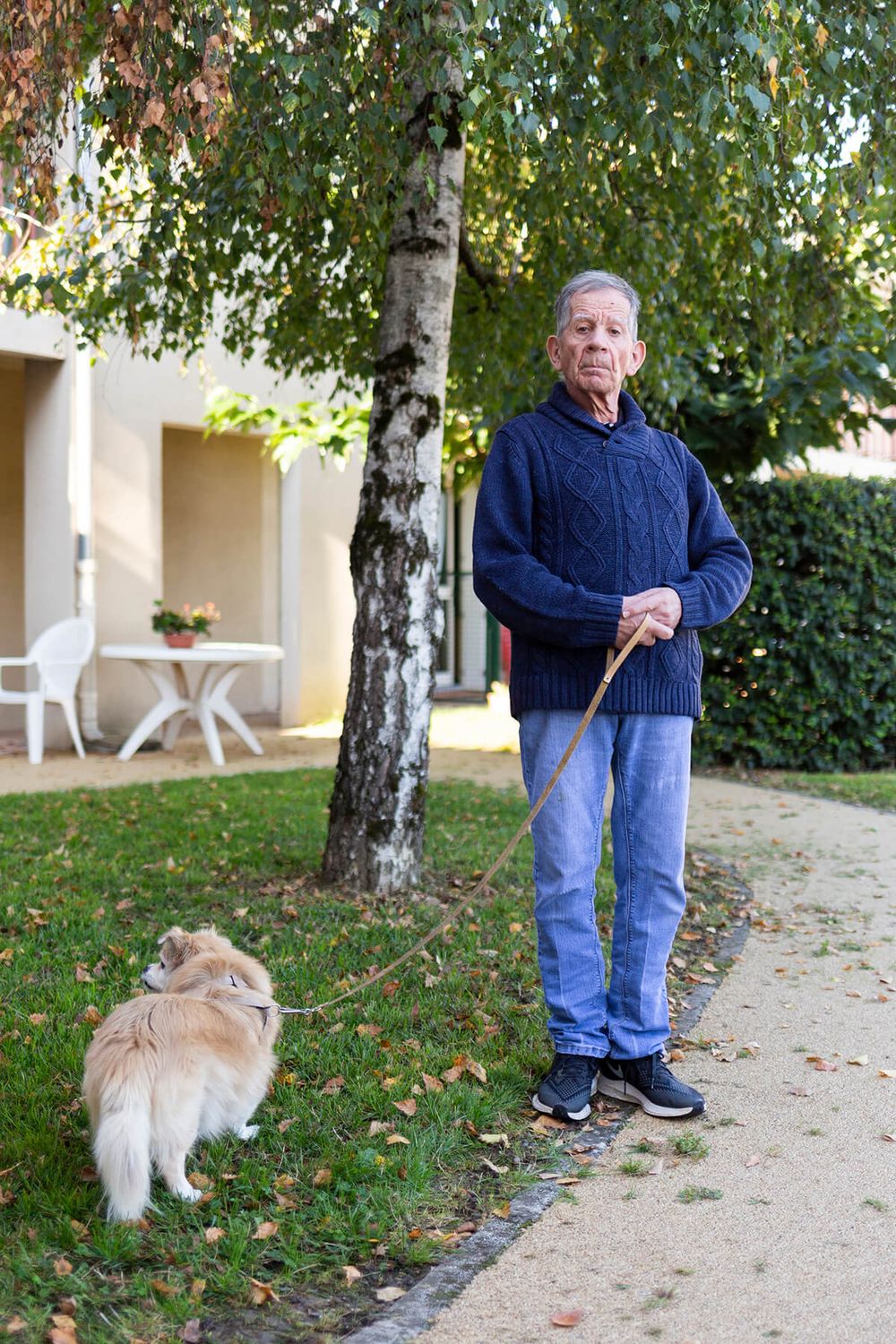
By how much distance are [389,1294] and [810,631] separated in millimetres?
8315

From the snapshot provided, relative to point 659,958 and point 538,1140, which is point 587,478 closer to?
point 659,958

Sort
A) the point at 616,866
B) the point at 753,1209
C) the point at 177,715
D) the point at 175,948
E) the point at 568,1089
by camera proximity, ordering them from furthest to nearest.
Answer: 1. the point at 177,715
2. the point at 616,866
3. the point at 568,1089
4. the point at 175,948
5. the point at 753,1209

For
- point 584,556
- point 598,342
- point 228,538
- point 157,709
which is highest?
point 598,342

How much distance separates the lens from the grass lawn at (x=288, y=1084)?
2625 millimetres

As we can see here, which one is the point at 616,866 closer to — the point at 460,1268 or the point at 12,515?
the point at 460,1268

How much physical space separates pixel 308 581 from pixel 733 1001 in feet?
30.5

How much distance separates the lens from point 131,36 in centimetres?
386

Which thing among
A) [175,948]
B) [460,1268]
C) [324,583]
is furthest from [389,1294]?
[324,583]

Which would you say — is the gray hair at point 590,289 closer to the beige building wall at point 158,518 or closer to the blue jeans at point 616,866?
the blue jeans at point 616,866

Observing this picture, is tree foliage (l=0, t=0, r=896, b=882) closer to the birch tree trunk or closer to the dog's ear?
the birch tree trunk

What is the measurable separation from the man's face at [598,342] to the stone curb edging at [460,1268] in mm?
2004

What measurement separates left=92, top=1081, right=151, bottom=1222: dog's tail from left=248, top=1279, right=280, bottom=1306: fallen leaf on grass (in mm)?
304

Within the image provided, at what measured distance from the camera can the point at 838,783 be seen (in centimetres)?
974

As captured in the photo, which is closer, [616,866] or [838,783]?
[616,866]
